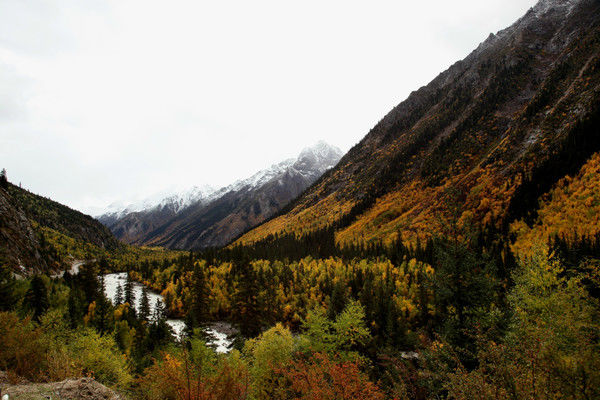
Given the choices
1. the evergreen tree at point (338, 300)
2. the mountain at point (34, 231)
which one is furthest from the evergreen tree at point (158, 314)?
the evergreen tree at point (338, 300)

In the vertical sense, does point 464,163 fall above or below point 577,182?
above

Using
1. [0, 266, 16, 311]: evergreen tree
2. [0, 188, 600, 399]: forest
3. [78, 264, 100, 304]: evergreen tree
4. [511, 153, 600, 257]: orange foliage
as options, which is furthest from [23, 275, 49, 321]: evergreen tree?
[511, 153, 600, 257]: orange foliage

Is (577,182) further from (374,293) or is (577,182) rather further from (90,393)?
(90,393)

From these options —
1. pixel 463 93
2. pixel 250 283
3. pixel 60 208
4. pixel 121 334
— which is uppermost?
pixel 463 93

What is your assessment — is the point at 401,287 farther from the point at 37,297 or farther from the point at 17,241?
the point at 17,241

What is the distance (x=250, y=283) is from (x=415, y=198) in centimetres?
10629

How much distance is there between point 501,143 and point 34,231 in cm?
18682

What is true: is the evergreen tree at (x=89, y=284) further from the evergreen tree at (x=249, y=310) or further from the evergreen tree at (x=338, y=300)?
the evergreen tree at (x=338, y=300)

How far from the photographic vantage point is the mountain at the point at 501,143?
70850 millimetres

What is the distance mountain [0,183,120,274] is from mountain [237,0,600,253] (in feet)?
306

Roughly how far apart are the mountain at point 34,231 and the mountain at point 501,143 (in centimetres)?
9339

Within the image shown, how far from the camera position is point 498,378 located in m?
7.49

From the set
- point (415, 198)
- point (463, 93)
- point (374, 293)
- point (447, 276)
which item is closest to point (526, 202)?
point (374, 293)

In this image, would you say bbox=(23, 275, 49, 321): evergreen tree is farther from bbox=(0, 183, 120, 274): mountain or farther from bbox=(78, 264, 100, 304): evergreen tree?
bbox=(78, 264, 100, 304): evergreen tree
